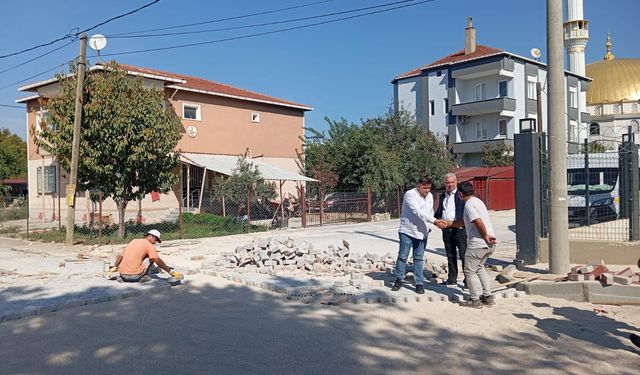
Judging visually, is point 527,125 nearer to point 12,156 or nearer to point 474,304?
point 474,304

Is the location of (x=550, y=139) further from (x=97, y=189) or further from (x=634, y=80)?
(x=634, y=80)

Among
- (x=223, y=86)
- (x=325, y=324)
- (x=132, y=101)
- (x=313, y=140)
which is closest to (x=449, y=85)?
(x=313, y=140)

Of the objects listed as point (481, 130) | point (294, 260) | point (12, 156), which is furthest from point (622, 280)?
point (12, 156)

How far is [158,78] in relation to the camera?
75.8 ft

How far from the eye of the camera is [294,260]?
10820mm

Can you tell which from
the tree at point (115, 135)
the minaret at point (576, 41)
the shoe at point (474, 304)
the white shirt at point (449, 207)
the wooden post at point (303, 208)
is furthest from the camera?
the minaret at point (576, 41)

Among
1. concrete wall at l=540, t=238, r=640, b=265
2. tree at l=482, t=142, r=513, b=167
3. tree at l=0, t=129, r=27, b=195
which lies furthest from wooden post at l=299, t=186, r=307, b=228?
tree at l=0, t=129, r=27, b=195

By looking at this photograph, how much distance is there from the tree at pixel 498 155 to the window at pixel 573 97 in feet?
42.6

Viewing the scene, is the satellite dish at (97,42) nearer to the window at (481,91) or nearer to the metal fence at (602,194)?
the metal fence at (602,194)

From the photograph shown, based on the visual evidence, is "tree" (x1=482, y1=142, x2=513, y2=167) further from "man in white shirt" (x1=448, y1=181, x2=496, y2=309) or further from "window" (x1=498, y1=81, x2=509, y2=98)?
"man in white shirt" (x1=448, y1=181, x2=496, y2=309)

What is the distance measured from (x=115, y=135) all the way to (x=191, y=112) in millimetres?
9444

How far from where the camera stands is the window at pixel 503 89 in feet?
140

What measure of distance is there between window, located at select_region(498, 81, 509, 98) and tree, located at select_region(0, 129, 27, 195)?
40.8 metres

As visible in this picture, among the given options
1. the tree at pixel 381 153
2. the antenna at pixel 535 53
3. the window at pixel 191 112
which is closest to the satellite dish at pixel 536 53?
the antenna at pixel 535 53
